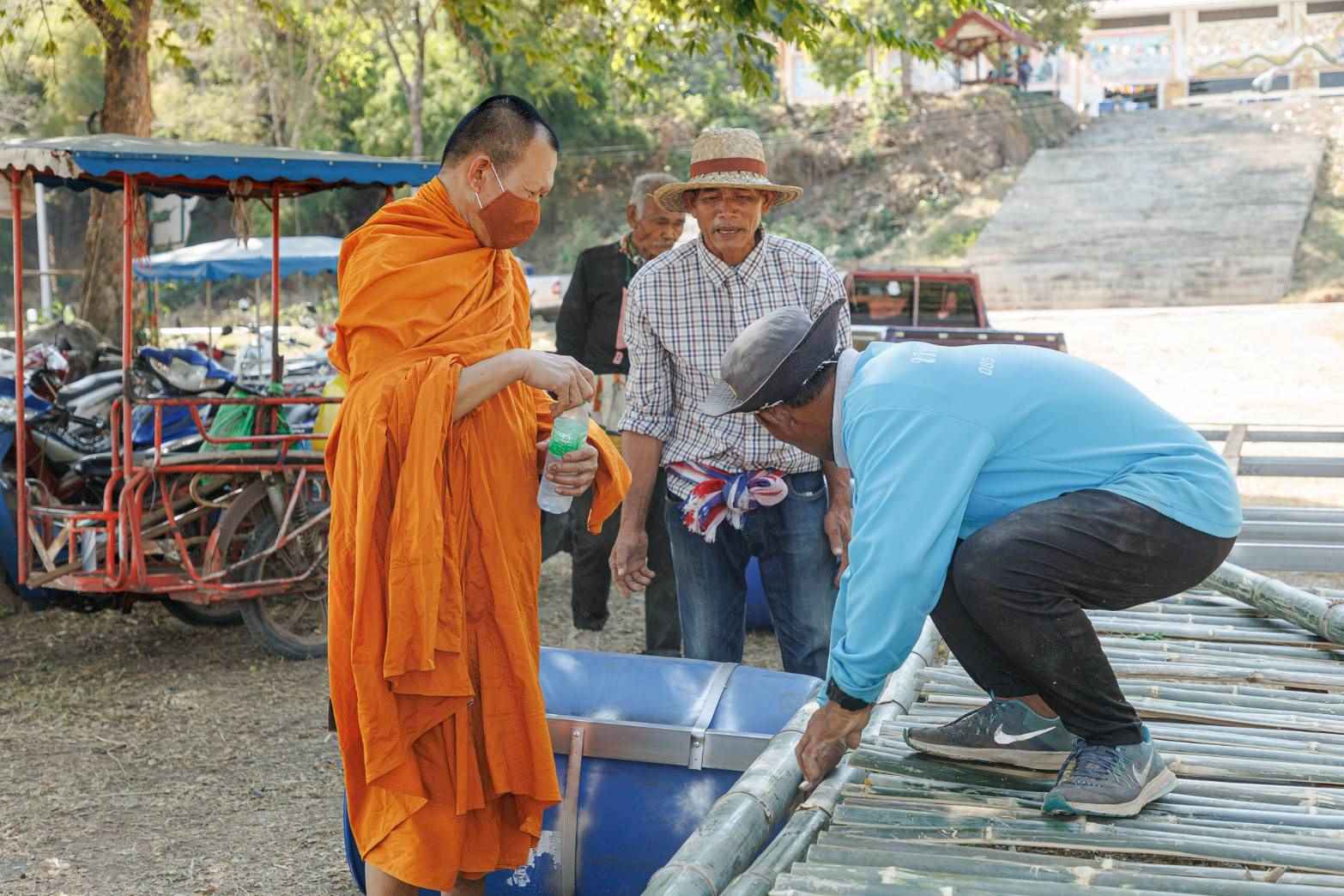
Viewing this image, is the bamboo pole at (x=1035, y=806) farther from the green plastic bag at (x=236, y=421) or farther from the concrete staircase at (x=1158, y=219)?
the concrete staircase at (x=1158, y=219)

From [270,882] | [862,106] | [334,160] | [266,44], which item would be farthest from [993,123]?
[270,882]

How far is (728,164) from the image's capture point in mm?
4027

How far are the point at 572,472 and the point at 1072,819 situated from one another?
1.22 metres

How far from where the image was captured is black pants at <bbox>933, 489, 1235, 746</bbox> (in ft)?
8.86

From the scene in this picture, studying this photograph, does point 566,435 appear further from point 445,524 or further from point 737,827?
point 737,827

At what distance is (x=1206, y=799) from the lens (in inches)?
113

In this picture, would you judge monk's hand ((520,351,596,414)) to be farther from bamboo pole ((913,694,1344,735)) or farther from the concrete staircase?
the concrete staircase

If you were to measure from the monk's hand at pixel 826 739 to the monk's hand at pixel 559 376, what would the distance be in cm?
81

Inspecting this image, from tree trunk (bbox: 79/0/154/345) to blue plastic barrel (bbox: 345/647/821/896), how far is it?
7383mm

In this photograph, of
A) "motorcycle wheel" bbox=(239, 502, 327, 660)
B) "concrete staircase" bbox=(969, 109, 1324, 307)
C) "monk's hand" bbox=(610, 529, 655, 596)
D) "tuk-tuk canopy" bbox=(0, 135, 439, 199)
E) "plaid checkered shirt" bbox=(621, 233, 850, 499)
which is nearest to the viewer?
"plaid checkered shirt" bbox=(621, 233, 850, 499)

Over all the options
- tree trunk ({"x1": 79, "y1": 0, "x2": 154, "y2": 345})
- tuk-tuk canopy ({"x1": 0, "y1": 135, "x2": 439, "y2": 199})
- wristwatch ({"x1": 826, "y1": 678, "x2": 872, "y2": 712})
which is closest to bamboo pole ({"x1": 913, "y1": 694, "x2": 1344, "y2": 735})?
wristwatch ({"x1": 826, "y1": 678, "x2": 872, "y2": 712})

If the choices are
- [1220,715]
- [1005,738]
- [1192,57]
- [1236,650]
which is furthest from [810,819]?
[1192,57]

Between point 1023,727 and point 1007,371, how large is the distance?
792 millimetres

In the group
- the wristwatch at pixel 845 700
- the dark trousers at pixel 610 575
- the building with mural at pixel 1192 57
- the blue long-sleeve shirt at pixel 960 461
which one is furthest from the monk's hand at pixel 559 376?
the building with mural at pixel 1192 57
